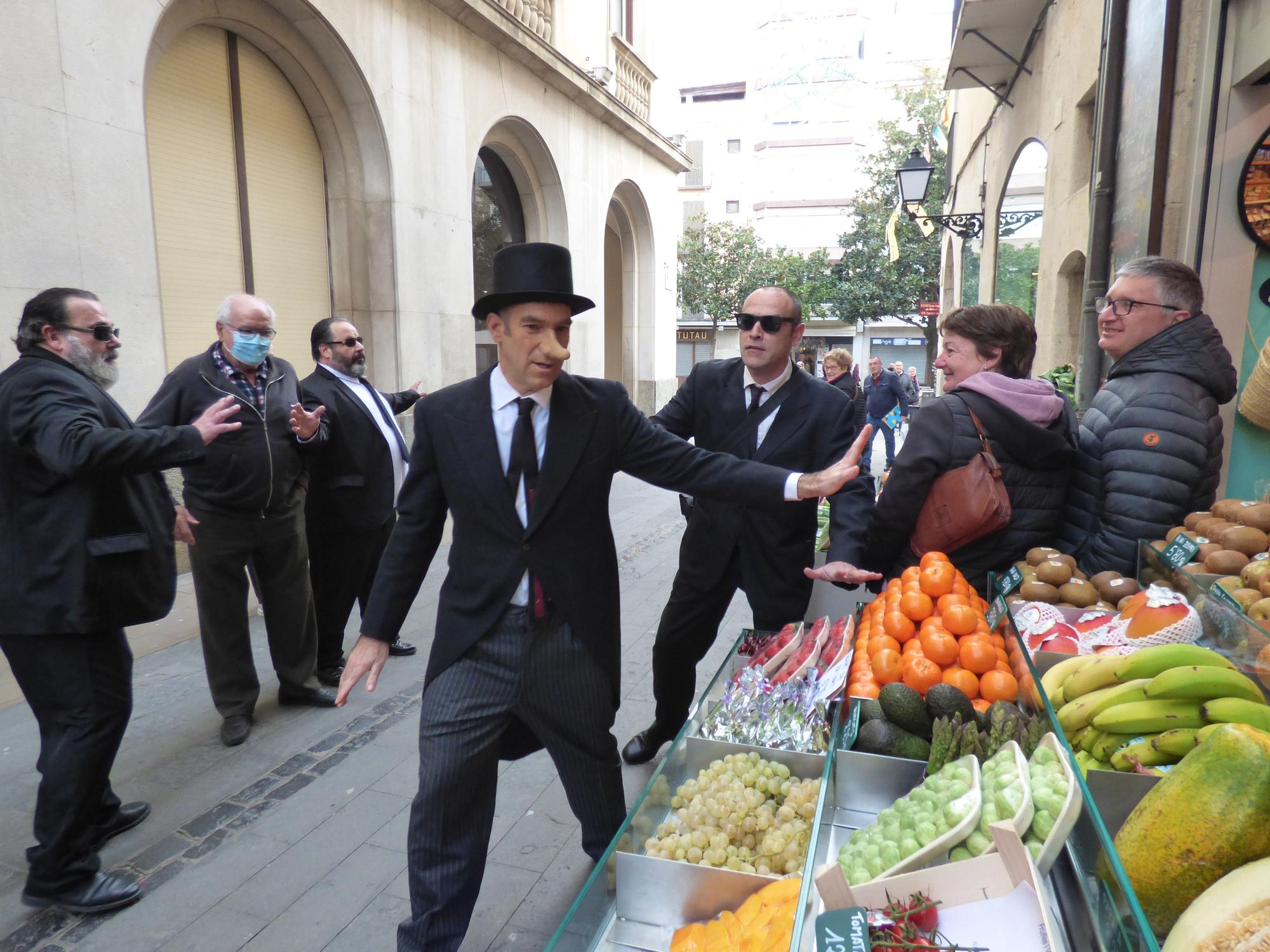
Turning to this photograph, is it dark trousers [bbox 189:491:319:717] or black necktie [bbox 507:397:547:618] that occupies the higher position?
black necktie [bbox 507:397:547:618]

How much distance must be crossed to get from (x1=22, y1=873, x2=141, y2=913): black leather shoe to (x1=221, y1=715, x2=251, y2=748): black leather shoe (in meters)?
1.16

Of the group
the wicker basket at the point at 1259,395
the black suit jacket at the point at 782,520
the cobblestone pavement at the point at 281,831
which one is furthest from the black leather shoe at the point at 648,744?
the wicker basket at the point at 1259,395

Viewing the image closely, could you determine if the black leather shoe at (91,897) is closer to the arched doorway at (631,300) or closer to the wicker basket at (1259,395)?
the wicker basket at (1259,395)

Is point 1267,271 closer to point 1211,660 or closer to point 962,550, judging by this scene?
point 962,550

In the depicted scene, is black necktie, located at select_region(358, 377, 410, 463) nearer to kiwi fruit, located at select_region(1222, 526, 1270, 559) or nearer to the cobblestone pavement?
the cobblestone pavement

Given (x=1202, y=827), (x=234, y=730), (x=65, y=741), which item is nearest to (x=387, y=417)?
A: (x=234, y=730)

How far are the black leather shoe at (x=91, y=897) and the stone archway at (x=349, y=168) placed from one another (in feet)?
20.1

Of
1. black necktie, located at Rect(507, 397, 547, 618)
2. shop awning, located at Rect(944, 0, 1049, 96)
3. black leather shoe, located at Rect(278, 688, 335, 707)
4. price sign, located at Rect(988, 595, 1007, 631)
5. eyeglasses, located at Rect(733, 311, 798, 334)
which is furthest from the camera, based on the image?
shop awning, located at Rect(944, 0, 1049, 96)

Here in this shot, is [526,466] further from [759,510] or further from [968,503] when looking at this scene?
[968,503]

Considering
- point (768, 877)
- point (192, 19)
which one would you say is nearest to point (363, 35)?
point (192, 19)

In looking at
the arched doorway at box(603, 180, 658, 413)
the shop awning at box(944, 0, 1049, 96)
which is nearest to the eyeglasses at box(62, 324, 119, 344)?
the shop awning at box(944, 0, 1049, 96)

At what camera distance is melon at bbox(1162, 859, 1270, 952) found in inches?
48.5

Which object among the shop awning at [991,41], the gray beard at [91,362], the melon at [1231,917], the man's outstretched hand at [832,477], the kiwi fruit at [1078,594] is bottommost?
the melon at [1231,917]

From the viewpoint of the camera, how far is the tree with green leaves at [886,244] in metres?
28.6
